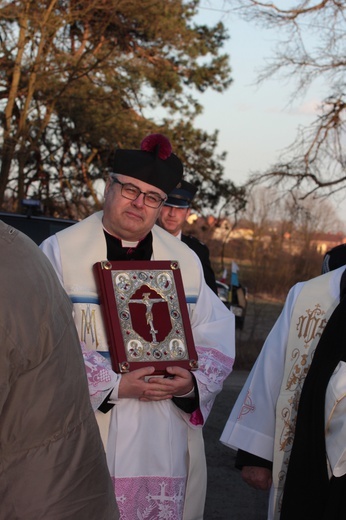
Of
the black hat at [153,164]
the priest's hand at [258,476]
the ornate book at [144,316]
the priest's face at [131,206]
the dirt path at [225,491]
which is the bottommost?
the dirt path at [225,491]

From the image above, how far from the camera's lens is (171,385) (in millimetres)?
3766

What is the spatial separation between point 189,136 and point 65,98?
3.61 m

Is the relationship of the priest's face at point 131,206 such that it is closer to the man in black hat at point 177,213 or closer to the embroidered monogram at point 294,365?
the embroidered monogram at point 294,365

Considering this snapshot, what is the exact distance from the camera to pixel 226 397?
30.7ft

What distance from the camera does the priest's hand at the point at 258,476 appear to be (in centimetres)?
370

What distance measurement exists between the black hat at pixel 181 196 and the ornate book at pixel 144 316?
177cm

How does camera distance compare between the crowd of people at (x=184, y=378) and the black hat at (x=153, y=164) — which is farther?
the black hat at (x=153, y=164)

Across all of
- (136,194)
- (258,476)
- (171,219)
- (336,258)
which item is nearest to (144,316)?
(136,194)

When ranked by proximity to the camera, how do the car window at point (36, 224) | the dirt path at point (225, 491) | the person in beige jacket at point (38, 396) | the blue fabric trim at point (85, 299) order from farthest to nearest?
the car window at point (36, 224)
the dirt path at point (225, 491)
the blue fabric trim at point (85, 299)
the person in beige jacket at point (38, 396)

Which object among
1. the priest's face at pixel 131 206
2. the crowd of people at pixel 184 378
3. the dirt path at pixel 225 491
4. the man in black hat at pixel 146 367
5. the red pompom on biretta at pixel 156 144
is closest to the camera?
the crowd of people at pixel 184 378

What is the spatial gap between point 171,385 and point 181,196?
2281 mm

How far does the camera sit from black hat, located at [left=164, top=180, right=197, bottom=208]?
5.75 metres

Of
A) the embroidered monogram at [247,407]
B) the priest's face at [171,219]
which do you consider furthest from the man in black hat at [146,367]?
the priest's face at [171,219]

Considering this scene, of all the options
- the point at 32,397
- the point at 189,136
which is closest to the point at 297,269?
the point at 189,136
